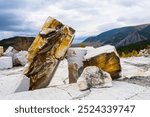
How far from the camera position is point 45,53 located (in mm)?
8492

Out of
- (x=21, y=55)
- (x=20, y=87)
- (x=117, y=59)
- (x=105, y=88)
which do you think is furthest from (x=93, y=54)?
(x=21, y=55)

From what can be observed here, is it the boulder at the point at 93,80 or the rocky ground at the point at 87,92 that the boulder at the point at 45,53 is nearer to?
the rocky ground at the point at 87,92

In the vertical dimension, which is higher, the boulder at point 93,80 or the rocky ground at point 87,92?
the boulder at point 93,80

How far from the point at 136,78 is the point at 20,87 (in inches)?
124

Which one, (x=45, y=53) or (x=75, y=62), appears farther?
(x=75, y=62)

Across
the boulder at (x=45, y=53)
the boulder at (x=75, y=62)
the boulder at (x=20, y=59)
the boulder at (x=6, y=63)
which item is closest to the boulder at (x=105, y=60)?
the boulder at (x=75, y=62)

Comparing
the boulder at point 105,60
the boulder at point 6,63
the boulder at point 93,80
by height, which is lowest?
the boulder at point 6,63

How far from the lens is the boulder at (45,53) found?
840cm

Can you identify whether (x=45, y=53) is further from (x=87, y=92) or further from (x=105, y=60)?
(x=87, y=92)

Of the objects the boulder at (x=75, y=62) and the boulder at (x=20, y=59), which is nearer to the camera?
the boulder at (x=75, y=62)

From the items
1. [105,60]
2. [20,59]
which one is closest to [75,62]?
[105,60]

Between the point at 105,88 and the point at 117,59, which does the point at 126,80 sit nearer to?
the point at 117,59

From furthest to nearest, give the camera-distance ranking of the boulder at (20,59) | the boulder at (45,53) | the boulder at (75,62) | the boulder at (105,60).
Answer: the boulder at (20,59), the boulder at (75,62), the boulder at (105,60), the boulder at (45,53)

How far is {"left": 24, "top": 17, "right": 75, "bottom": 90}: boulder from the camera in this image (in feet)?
27.6
